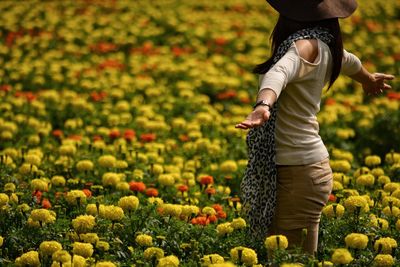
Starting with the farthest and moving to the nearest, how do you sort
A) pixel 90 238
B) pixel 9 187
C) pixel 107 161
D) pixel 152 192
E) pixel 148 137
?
pixel 148 137 → pixel 107 161 → pixel 152 192 → pixel 9 187 → pixel 90 238

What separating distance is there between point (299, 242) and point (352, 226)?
0.49 m

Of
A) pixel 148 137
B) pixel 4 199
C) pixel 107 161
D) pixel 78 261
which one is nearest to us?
pixel 78 261

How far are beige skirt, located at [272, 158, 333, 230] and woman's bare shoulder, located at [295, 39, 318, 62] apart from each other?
510 mm

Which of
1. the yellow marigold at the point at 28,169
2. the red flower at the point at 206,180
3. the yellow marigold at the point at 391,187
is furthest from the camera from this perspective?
the red flower at the point at 206,180

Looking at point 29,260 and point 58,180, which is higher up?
point 29,260

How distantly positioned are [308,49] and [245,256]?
1.00 metres

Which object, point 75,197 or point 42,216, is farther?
point 75,197

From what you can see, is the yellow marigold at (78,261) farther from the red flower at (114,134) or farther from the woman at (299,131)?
the red flower at (114,134)

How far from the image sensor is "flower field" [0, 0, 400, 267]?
382 centimetres

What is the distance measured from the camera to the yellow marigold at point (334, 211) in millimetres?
3979

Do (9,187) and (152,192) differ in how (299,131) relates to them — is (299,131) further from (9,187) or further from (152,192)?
(9,187)

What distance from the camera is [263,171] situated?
360cm

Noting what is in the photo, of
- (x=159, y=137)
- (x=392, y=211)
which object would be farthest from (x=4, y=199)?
(x=159, y=137)

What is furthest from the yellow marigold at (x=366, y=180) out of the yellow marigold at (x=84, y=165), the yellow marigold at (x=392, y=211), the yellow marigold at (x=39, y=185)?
the yellow marigold at (x=39, y=185)
